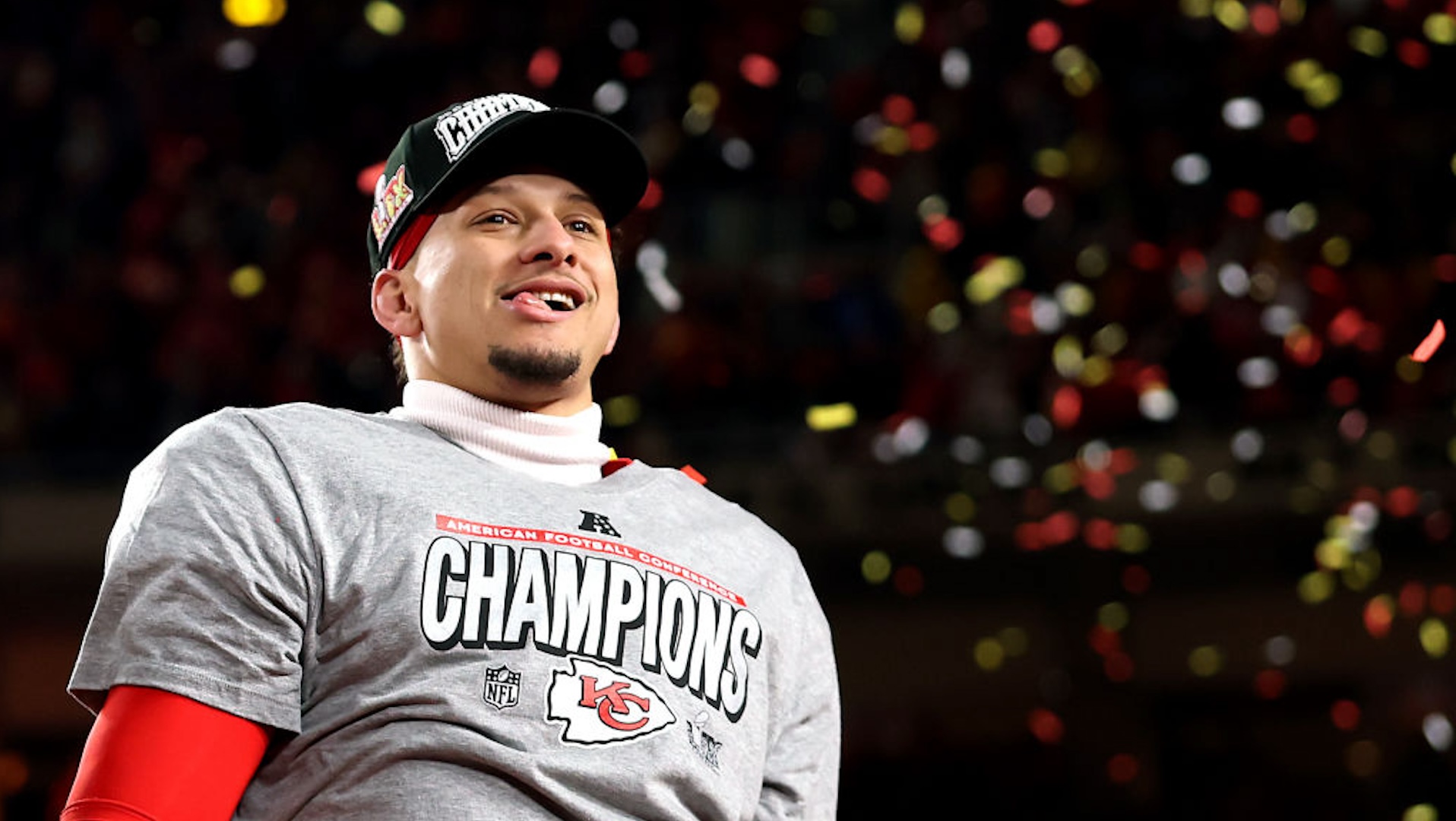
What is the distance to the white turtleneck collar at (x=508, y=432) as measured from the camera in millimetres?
1479

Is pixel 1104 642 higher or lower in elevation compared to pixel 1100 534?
lower

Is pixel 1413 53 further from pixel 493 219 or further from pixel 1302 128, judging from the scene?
pixel 493 219

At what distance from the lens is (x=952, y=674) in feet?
19.4

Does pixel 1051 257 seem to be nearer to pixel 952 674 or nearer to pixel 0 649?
pixel 952 674

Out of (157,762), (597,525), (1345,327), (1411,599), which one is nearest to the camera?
(157,762)

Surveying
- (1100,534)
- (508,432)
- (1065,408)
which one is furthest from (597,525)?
(1100,534)

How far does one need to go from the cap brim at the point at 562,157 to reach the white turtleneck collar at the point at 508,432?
0.18m

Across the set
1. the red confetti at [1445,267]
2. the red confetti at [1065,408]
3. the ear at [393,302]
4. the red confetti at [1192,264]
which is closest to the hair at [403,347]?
the ear at [393,302]

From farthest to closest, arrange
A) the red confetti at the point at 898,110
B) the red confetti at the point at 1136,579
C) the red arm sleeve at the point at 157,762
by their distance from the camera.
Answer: the red confetti at the point at 898,110 → the red confetti at the point at 1136,579 → the red arm sleeve at the point at 157,762

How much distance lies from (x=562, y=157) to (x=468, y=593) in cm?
47

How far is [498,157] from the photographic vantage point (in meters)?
1.54

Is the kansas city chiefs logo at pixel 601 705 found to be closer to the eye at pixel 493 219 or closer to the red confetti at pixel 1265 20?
the eye at pixel 493 219

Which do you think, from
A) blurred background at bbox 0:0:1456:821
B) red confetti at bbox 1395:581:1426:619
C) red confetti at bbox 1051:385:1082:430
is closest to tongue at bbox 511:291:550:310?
blurred background at bbox 0:0:1456:821

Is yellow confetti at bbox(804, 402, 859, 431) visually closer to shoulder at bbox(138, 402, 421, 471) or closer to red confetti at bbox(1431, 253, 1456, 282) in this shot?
red confetti at bbox(1431, 253, 1456, 282)
